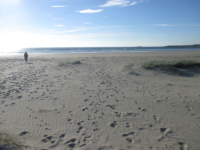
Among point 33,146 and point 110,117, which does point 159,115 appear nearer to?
point 110,117

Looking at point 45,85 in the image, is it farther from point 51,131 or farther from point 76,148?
point 76,148

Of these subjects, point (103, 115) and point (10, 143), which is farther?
point (103, 115)

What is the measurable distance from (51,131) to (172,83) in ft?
22.4

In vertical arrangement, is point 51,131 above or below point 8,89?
below

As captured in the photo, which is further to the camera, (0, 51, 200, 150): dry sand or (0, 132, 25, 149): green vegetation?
(0, 51, 200, 150): dry sand

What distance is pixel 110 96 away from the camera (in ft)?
19.9

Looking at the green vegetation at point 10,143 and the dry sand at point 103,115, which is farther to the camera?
the dry sand at point 103,115

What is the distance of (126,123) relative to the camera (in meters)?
4.03

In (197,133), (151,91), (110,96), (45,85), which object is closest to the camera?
(197,133)

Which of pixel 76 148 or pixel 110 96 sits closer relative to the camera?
pixel 76 148

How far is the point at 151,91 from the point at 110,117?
10.4 feet

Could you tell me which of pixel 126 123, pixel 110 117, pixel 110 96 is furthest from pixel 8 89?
pixel 126 123

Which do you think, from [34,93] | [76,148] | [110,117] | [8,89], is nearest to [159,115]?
[110,117]

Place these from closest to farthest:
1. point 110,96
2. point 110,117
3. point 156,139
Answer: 1. point 156,139
2. point 110,117
3. point 110,96
